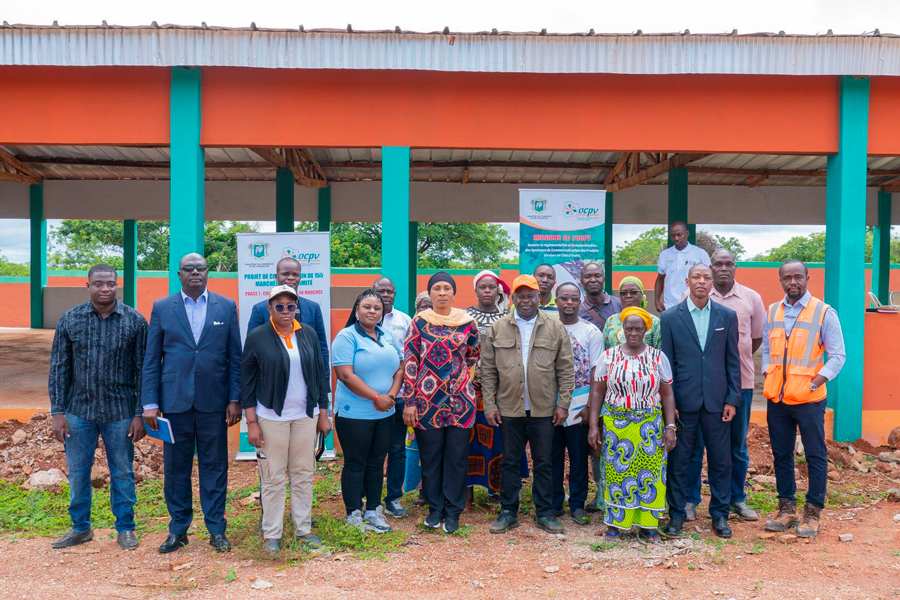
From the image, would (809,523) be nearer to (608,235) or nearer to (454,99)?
(454,99)

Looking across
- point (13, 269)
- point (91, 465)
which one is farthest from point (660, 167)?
point (13, 269)

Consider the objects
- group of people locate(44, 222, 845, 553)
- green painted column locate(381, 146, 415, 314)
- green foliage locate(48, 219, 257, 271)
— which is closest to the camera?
group of people locate(44, 222, 845, 553)

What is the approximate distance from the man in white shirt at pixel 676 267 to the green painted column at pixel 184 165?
178 inches

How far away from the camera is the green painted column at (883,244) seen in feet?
45.6

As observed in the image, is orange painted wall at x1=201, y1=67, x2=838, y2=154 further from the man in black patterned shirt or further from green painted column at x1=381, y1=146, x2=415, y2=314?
the man in black patterned shirt

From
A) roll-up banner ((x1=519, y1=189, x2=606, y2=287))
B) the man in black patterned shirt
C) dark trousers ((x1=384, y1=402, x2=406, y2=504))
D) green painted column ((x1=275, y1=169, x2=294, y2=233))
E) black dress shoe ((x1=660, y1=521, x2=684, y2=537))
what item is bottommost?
black dress shoe ((x1=660, y1=521, x2=684, y2=537))

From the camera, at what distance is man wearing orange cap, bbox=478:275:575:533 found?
4324 millimetres

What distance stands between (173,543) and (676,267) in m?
5.12

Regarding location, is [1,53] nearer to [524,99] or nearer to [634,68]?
[524,99]

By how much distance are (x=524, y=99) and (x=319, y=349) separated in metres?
3.41

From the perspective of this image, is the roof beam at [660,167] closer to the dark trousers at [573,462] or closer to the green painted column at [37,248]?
the dark trousers at [573,462]

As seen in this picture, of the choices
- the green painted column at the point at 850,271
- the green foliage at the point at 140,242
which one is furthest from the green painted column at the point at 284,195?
the green foliage at the point at 140,242

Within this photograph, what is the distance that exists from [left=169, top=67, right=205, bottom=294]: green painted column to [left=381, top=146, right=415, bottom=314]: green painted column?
174 cm

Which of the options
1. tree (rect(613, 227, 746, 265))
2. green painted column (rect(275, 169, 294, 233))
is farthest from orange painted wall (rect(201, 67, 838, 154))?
tree (rect(613, 227, 746, 265))
